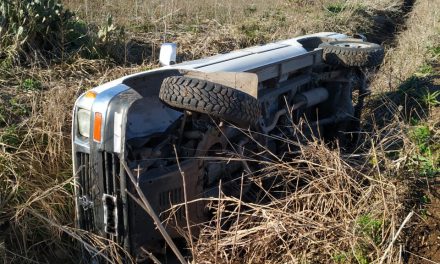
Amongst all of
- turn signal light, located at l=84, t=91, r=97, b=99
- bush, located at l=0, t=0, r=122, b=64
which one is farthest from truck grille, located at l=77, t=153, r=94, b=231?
bush, located at l=0, t=0, r=122, b=64

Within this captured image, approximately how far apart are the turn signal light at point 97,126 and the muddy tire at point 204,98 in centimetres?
45

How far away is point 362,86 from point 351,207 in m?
3.42

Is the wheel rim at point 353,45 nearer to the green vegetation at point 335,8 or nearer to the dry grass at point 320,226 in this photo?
the dry grass at point 320,226

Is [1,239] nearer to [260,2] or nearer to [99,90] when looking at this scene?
[99,90]

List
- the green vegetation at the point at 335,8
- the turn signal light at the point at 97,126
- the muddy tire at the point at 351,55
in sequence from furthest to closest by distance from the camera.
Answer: the green vegetation at the point at 335,8 → the muddy tire at the point at 351,55 → the turn signal light at the point at 97,126

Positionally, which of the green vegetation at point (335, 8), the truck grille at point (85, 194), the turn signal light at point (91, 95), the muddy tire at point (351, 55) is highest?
the turn signal light at point (91, 95)

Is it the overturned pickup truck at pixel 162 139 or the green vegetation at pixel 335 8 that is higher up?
the overturned pickup truck at pixel 162 139

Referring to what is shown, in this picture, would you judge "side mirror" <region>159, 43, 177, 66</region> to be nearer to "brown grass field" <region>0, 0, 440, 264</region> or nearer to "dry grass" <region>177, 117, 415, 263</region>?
"brown grass field" <region>0, 0, 440, 264</region>

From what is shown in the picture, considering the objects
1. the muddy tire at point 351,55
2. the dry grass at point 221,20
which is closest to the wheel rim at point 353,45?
the muddy tire at point 351,55

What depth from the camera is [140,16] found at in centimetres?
930

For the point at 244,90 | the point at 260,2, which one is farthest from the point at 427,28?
the point at 244,90

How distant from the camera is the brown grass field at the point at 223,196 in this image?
2.99 metres

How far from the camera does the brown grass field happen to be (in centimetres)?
299

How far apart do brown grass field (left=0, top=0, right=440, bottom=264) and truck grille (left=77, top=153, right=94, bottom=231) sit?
109 millimetres
